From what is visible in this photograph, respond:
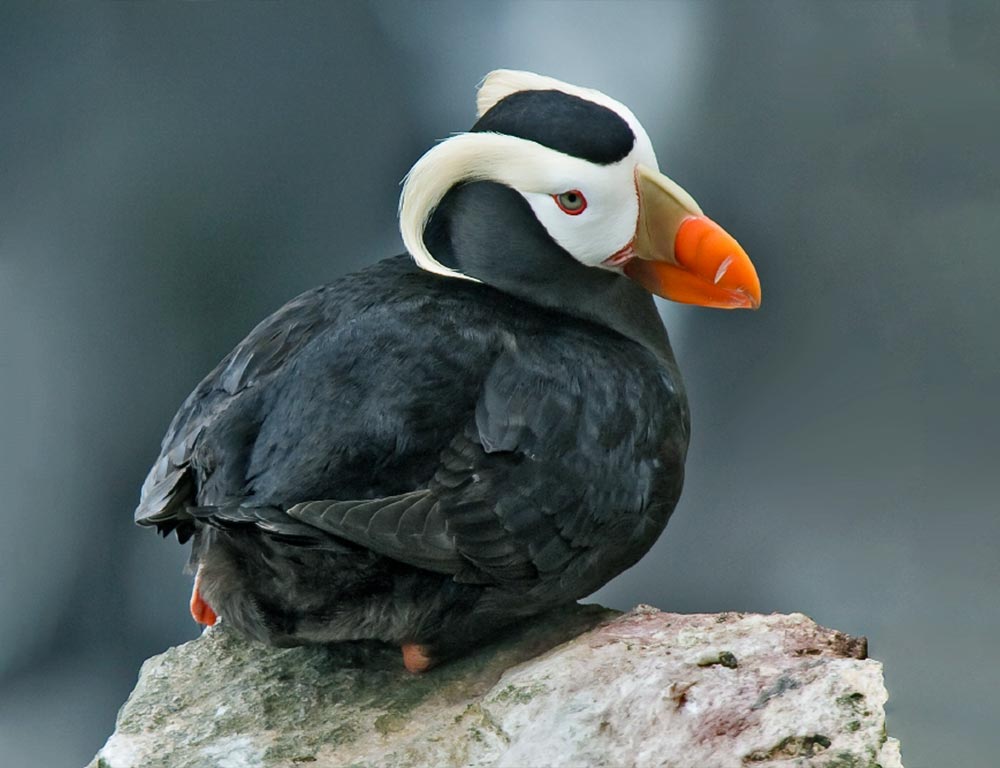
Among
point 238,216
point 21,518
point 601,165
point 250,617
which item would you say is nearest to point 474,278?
point 601,165

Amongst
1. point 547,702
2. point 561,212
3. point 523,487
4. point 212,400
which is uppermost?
point 561,212

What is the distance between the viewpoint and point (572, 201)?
64.3 inches

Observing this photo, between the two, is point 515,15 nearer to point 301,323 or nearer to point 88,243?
point 88,243

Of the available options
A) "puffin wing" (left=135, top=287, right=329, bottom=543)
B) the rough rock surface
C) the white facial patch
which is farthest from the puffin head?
the rough rock surface

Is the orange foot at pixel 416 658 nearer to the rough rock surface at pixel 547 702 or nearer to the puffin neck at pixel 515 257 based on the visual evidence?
the rough rock surface at pixel 547 702

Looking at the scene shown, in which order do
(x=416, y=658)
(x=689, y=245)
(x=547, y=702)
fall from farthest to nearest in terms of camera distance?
(x=689, y=245) < (x=416, y=658) < (x=547, y=702)

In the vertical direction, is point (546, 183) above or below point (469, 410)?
above

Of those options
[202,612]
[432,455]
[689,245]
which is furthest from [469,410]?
[202,612]

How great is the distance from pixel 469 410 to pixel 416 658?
11.6 inches

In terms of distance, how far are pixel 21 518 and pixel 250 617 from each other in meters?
1.26

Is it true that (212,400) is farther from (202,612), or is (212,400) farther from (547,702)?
(547,702)

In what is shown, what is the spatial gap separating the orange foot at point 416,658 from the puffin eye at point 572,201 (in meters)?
0.54

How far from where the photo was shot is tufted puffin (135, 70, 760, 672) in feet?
4.67

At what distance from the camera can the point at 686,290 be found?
1708mm
